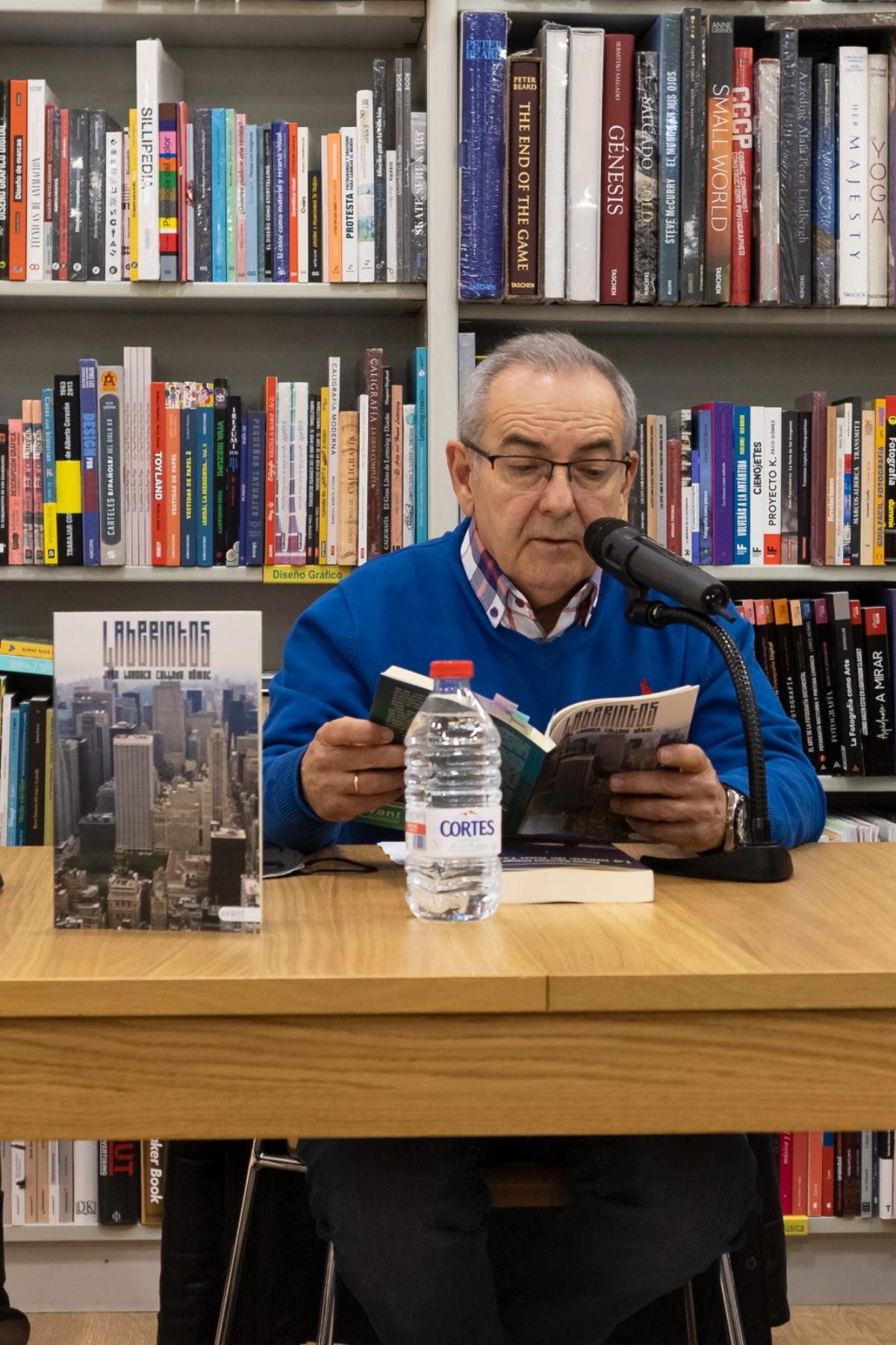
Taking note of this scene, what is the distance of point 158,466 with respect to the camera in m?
2.26

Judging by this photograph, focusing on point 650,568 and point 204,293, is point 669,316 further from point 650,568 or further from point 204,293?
point 650,568

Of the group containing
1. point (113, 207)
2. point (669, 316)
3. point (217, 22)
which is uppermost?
point (217, 22)

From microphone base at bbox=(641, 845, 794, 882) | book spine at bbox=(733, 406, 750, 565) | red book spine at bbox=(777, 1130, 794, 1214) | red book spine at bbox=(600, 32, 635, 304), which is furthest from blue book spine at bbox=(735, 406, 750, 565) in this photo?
microphone base at bbox=(641, 845, 794, 882)

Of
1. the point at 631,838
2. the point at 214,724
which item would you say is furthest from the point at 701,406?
the point at 214,724

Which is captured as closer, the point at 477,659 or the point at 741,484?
the point at 477,659

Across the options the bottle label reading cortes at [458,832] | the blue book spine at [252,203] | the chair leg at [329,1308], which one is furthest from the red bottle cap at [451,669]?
the blue book spine at [252,203]

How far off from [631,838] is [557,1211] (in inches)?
15.7

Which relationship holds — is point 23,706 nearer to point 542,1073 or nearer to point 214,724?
point 214,724

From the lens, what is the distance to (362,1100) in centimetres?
91

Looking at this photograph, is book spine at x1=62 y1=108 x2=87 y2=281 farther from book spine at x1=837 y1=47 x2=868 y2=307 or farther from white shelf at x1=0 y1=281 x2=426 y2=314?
book spine at x1=837 y1=47 x2=868 y2=307

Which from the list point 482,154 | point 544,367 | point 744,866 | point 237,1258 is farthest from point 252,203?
point 237,1258

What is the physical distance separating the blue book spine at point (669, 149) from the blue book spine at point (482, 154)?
0.85 ft

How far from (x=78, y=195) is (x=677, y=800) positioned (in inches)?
60.7

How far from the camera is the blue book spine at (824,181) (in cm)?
223
